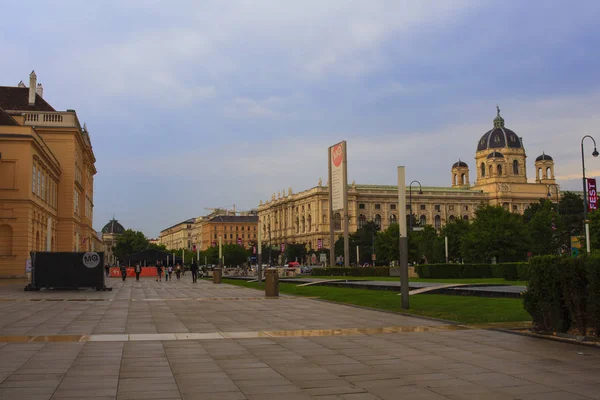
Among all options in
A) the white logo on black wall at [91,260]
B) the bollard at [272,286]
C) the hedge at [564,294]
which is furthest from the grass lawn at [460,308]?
the white logo on black wall at [91,260]

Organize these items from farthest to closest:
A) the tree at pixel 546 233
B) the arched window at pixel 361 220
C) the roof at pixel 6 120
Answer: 1. the arched window at pixel 361 220
2. the tree at pixel 546 233
3. the roof at pixel 6 120

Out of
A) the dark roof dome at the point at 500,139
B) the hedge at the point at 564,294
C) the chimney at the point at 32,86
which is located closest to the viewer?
the hedge at the point at 564,294

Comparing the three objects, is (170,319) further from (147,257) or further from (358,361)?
(147,257)

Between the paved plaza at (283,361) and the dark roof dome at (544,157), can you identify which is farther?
the dark roof dome at (544,157)

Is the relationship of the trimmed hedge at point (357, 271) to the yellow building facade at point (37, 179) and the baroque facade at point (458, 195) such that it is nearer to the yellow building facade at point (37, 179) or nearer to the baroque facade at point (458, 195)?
the yellow building facade at point (37, 179)

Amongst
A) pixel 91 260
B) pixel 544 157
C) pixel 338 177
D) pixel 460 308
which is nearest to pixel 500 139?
pixel 544 157

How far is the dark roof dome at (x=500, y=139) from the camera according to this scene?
17150cm

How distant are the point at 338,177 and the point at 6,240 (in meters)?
26.2

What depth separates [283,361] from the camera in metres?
10.2

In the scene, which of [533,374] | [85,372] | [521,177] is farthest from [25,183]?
[521,177]

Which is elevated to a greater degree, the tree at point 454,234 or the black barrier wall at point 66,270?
the tree at point 454,234

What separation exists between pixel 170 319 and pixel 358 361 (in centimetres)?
864

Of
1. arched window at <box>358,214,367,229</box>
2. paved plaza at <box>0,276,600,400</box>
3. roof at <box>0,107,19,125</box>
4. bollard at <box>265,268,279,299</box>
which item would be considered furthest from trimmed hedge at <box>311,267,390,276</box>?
arched window at <box>358,214,367,229</box>

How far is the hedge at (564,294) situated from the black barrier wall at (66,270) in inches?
992
